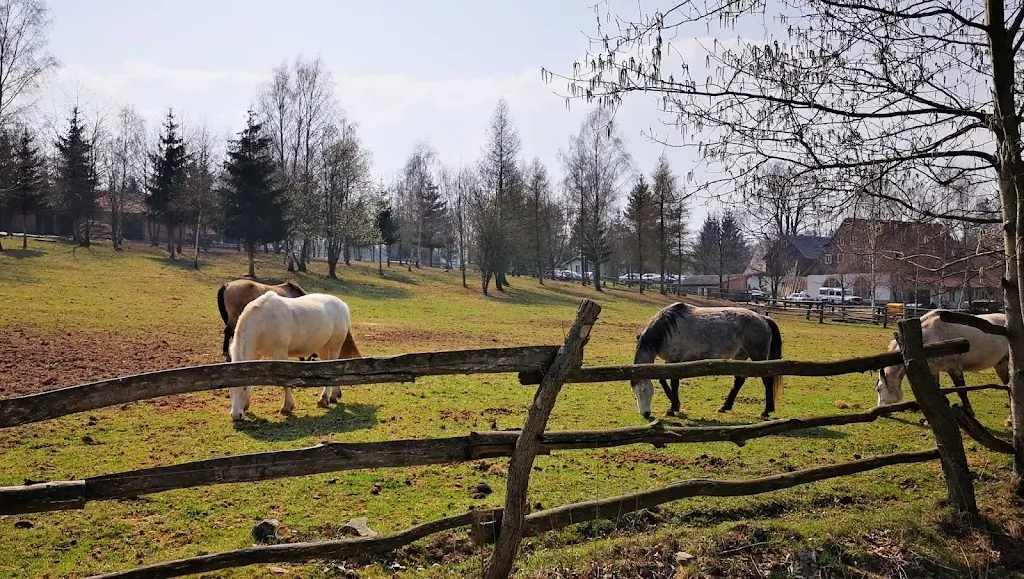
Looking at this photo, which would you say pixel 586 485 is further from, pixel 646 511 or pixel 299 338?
pixel 299 338

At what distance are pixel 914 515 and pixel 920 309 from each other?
3414 centimetres

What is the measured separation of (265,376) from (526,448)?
1514 mm

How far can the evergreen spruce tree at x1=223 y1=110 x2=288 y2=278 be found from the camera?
35.7m

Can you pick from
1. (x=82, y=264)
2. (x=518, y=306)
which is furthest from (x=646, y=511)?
(x=82, y=264)

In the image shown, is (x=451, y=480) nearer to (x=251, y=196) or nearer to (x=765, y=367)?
(x=765, y=367)

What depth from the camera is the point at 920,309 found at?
33031 mm

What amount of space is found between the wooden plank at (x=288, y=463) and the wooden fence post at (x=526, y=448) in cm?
15

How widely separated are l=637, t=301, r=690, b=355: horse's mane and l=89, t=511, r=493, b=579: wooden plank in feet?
21.8

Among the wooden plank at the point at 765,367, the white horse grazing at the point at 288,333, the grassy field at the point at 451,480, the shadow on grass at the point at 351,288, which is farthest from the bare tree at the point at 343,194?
the wooden plank at the point at 765,367

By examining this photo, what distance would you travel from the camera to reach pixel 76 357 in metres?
11.7

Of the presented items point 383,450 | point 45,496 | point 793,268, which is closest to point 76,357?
point 45,496

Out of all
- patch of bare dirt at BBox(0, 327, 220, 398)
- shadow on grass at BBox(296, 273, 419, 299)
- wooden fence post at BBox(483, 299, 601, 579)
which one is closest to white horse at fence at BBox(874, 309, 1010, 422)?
wooden fence post at BBox(483, 299, 601, 579)

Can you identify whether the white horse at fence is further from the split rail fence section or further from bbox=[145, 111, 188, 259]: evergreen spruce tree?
bbox=[145, 111, 188, 259]: evergreen spruce tree

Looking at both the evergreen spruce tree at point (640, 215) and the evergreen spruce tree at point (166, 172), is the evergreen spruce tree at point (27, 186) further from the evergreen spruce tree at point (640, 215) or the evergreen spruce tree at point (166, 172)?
the evergreen spruce tree at point (640, 215)
